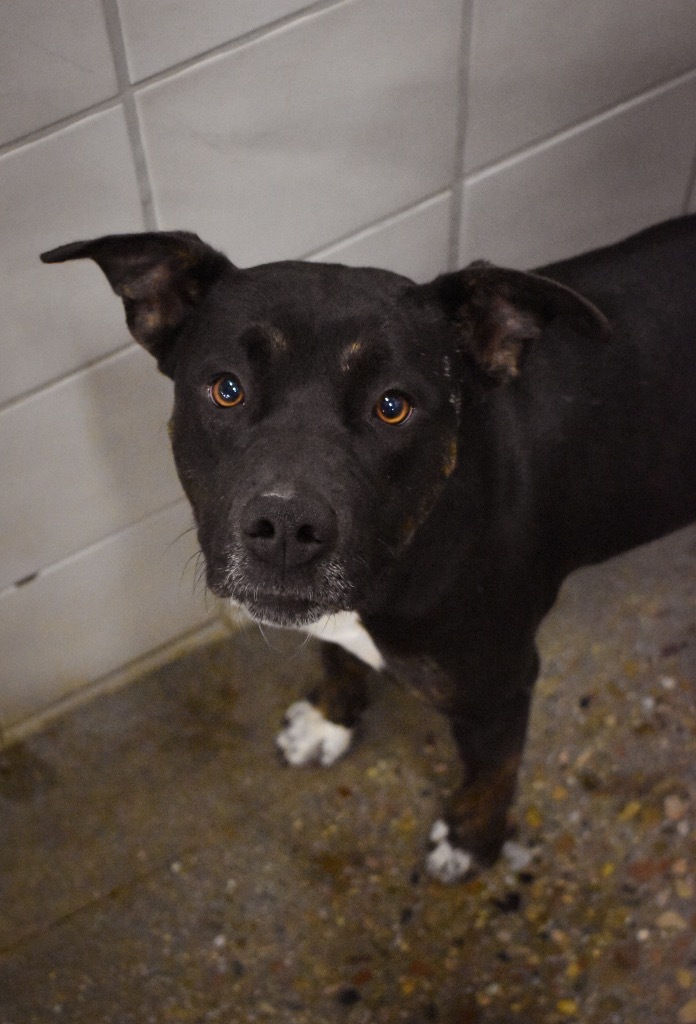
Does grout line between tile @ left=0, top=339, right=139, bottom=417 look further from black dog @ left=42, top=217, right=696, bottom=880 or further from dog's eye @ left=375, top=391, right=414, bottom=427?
dog's eye @ left=375, top=391, right=414, bottom=427

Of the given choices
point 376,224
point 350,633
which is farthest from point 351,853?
point 376,224

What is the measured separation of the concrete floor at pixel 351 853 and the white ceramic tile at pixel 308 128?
1.24 m

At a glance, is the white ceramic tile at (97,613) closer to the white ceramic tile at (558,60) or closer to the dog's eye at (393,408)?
the dog's eye at (393,408)

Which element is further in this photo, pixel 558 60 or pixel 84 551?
pixel 84 551

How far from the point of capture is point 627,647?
3.07m

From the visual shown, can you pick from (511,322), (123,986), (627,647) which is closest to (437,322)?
(511,322)

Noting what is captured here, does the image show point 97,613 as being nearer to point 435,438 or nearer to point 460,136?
point 435,438

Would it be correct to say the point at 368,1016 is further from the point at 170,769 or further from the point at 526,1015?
the point at 170,769

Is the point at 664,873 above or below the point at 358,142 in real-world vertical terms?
below

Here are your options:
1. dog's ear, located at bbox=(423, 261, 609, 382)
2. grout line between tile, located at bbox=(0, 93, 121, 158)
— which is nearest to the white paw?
dog's ear, located at bbox=(423, 261, 609, 382)

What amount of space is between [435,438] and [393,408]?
0.37 ft

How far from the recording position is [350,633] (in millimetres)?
2260

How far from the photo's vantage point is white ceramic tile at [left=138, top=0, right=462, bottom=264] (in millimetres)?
2102

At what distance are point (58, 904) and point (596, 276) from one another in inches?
75.2
